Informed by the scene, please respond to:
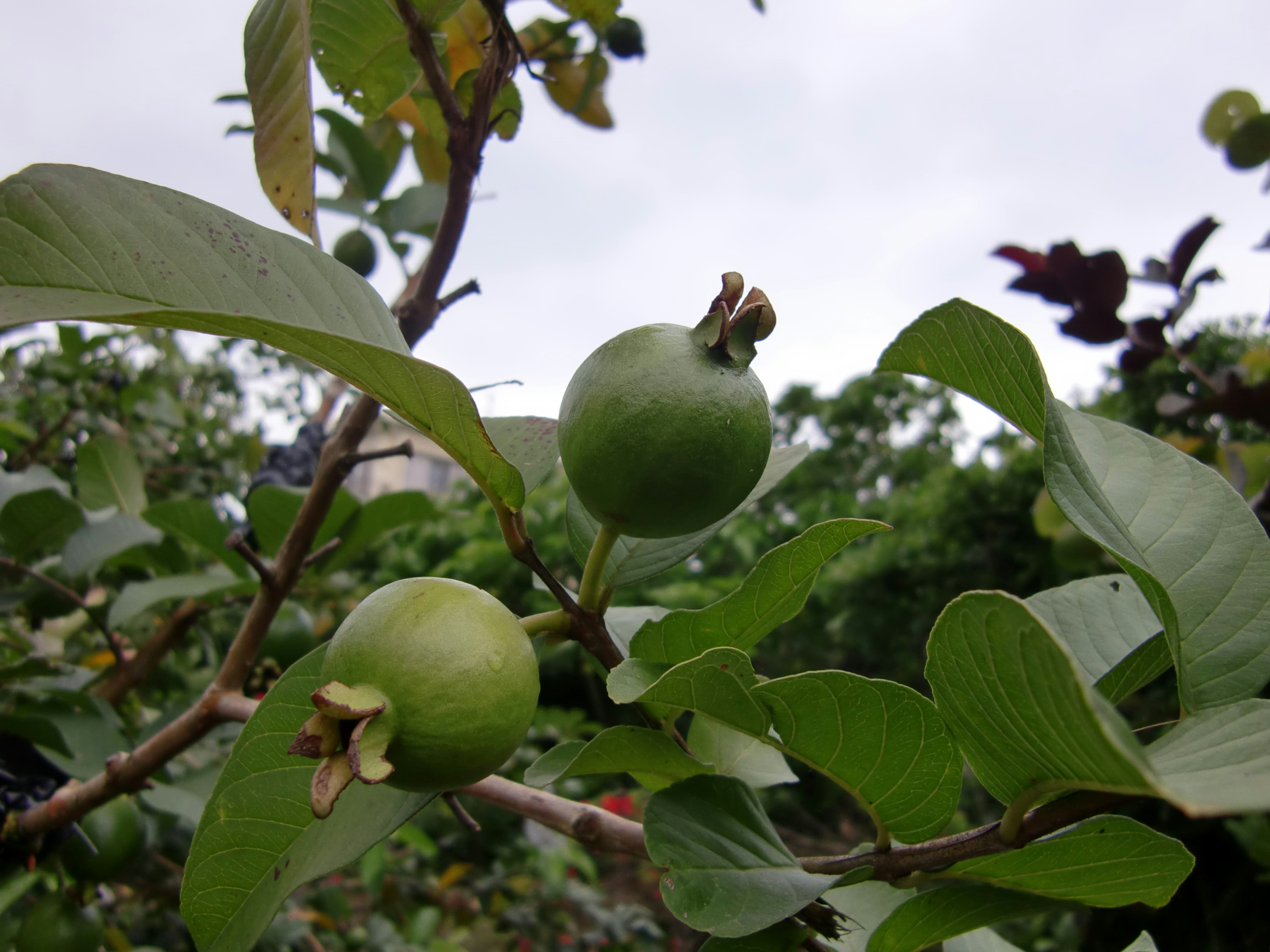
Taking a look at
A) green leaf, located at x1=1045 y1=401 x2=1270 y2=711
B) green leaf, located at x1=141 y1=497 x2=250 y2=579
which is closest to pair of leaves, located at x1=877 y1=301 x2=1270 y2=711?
green leaf, located at x1=1045 y1=401 x2=1270 y2=711

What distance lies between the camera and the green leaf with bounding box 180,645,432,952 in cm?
57

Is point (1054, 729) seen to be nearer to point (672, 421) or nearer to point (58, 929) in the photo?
point (672, 421)

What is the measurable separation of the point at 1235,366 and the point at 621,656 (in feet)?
6.40

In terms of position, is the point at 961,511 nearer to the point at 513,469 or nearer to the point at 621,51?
the point at 621,51

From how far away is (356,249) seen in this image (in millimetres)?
1469

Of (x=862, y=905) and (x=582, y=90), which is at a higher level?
(x=582, y=90)

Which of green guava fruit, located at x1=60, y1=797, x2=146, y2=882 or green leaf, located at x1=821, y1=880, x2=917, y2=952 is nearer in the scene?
green leaf, located at x1=821, y1=880, x2=917, y2=952

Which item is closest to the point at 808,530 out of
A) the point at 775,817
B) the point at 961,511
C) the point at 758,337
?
the point at 758,337

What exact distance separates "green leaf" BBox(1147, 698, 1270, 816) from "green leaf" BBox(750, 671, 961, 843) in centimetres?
11

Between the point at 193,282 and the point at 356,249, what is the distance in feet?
3.67

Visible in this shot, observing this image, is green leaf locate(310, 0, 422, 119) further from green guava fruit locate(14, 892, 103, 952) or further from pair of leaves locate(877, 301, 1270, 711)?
green guava fruit locate(14, 892, 103, 952)

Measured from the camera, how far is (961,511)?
13.2ft

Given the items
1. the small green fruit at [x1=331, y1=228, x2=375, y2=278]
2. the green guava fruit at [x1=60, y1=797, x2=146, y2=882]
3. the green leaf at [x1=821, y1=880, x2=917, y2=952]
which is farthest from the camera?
the small green fruit at [x1=331, y1=228, x2=375, y2=278]

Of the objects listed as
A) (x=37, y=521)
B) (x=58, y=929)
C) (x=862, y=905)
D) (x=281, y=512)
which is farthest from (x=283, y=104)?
(x=58, y=929)
